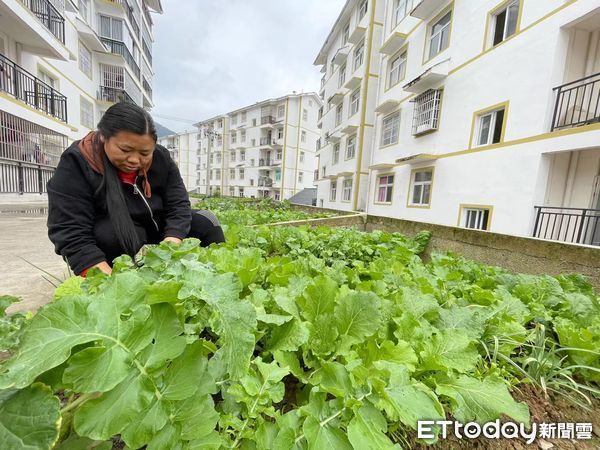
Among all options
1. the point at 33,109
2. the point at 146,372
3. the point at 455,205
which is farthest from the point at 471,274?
the point at 33,109

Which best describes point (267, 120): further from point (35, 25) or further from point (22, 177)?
point (22, 177)

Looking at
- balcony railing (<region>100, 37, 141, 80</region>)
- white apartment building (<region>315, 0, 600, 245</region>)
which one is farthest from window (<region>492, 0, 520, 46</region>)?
balcony railing (<region>100, 37, 141, 80</region>)

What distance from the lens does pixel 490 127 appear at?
821 centimetres

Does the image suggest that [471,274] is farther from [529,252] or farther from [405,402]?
[405,402]

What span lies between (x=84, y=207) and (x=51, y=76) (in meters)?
15.6

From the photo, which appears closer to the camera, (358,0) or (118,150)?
(118,150)

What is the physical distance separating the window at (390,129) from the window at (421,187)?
239 centimetres

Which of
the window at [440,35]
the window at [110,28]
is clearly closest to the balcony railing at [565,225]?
the window at [440,35]

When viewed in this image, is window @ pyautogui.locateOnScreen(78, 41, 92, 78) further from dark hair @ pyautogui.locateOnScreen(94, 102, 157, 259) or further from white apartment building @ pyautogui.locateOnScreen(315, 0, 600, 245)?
dark hair @ pyautogui.locateOnScreen(94, 102, 157, 259)

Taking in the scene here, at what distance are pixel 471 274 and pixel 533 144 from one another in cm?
674

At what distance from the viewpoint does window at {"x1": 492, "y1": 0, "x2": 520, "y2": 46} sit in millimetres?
7549

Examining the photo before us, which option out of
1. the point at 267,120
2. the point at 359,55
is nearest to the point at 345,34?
the point at 359,55

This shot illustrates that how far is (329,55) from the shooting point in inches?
922

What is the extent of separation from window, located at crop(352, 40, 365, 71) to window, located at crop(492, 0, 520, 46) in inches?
359
